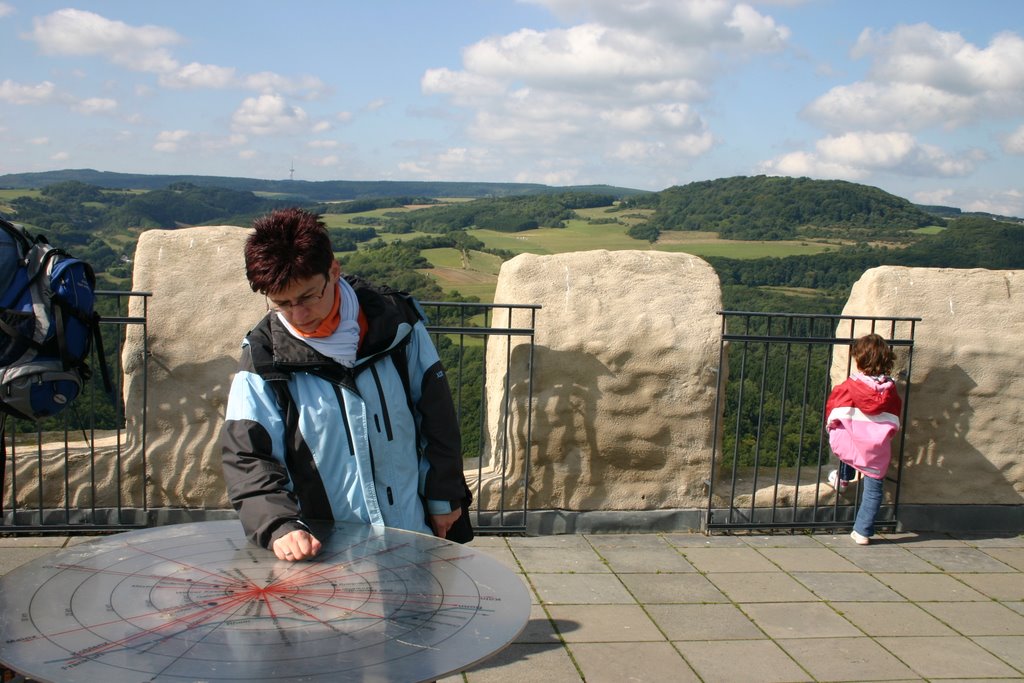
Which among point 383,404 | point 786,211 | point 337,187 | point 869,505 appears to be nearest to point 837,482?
point 869,505

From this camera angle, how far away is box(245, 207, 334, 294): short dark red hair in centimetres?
244

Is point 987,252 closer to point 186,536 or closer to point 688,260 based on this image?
point 688,260

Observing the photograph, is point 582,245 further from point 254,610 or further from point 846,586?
point 254,610

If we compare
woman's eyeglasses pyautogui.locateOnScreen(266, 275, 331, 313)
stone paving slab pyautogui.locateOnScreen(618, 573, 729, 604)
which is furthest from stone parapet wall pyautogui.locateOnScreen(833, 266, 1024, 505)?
woman's eyeglasses pyautogui.locateOnScreen(266, 275, 331, 313)

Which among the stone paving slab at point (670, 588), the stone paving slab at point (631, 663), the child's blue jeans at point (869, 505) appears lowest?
the stone paving slab at point (670, 588)

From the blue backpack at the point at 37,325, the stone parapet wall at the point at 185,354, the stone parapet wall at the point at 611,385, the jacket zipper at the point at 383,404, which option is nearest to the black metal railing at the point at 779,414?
the stone parapet wall at the point at 611,385

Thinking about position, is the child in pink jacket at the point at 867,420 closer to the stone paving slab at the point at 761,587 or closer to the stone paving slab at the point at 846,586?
the stone paving slab at the point at 846,586

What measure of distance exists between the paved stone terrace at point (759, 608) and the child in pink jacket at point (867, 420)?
13.2 inches

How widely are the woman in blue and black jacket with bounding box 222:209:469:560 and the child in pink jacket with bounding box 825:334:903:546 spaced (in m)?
3.82

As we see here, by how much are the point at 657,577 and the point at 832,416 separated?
5.51ft

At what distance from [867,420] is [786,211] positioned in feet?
Result: 40.3

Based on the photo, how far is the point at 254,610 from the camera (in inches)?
84.8

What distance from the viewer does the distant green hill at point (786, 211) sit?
1675cm

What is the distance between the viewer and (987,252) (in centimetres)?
909
